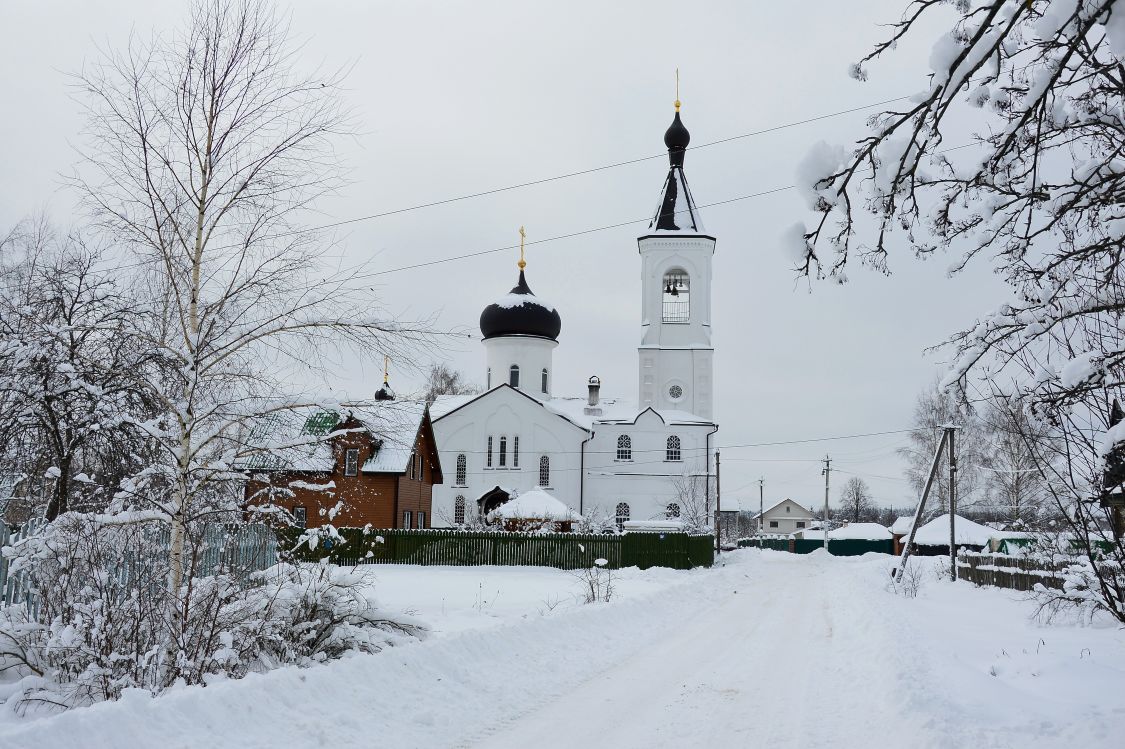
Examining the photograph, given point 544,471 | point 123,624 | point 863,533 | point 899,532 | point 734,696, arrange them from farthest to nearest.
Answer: point 863,533 → point 899,532 → point 544,471 → point 734,696 → point 123,624

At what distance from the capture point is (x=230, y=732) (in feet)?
19.6

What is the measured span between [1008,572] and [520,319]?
38.1 meters

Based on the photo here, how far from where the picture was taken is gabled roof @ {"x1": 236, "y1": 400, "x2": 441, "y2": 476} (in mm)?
8055

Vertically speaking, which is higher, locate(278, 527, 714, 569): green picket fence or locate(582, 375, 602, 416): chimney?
locate(582, 375, 602, 416): chimney

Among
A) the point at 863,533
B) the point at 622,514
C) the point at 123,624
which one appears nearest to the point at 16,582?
the point at 123,624

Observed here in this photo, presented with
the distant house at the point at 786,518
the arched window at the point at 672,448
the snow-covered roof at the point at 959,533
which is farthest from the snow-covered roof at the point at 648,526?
the distant house at the point at 786,518

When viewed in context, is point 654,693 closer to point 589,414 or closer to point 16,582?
point 16,582

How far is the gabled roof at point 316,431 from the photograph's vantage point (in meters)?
8.05

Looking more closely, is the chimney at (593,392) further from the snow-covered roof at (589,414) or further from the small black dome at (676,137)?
the small black dome at (676,137)

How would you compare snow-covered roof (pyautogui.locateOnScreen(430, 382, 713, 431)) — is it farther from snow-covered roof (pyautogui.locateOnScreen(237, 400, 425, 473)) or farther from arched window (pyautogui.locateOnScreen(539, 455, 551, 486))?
snow-covered roof (pyautogui.locateOnScreen(237, 400, 425, 473))

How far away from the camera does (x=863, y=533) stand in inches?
2847

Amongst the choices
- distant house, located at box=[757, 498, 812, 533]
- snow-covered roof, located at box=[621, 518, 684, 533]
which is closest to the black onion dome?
snow-covered roof, located at box=[621, 518, 684, 533]

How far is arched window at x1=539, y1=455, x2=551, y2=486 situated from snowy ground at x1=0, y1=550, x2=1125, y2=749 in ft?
124

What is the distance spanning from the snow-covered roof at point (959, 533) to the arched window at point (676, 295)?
1936 cm
